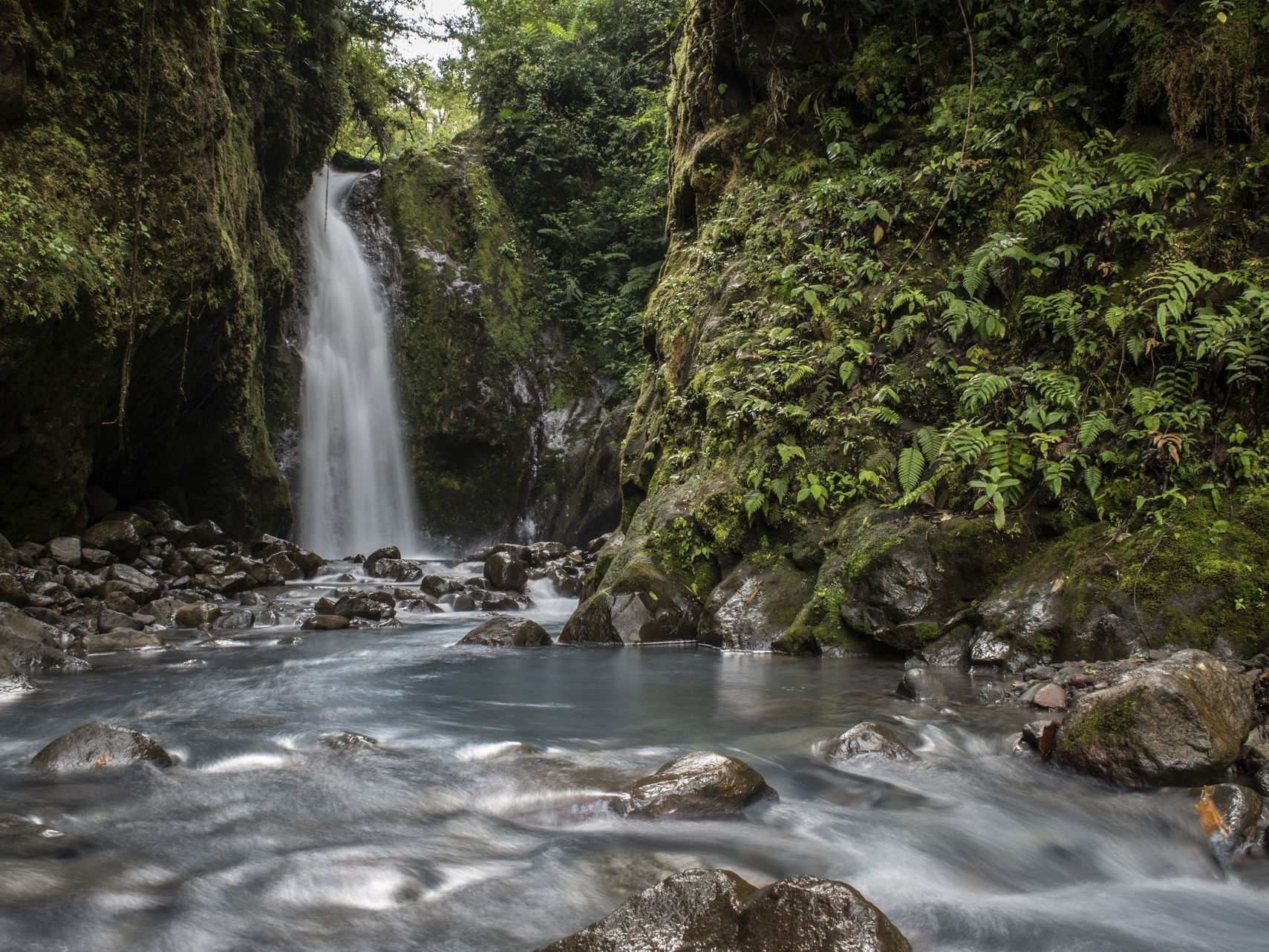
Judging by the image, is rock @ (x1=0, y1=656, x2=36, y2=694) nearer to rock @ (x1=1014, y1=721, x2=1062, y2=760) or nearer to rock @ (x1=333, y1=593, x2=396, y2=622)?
rock @ (x1=333, y1=593, x2=396, y2=622)

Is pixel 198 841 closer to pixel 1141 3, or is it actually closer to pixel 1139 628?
pixel 1139 628

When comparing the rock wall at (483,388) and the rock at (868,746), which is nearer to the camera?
the rock at (868,746)

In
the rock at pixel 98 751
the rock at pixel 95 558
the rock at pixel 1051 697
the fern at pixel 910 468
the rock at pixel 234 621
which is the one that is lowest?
the rock at pixel 234 621

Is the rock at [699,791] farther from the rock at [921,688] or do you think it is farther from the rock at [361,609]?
the rock at [361,609]

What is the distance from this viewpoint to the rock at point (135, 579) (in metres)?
9.73

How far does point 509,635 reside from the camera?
837cm

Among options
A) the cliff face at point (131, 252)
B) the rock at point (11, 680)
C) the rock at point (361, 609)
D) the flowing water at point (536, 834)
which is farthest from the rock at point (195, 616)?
the flowing water at point (536, 834)

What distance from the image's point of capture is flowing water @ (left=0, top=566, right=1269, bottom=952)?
279cm

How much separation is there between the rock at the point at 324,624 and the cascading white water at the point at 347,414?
733 centimetres

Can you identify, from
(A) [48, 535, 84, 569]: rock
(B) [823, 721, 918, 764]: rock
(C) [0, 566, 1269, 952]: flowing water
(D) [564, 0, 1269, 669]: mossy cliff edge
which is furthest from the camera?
(A) [48, 535, 84, 569]: rock

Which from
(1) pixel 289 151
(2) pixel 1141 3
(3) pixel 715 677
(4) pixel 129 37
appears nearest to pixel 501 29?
(1) pixel 289 151

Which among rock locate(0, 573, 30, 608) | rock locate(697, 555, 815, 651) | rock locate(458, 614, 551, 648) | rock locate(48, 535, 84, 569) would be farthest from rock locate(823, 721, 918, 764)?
rock locate(48, 535, 84, 569)

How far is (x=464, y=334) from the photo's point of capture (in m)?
19.9

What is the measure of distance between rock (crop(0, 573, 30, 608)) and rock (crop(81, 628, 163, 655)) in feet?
2.60
